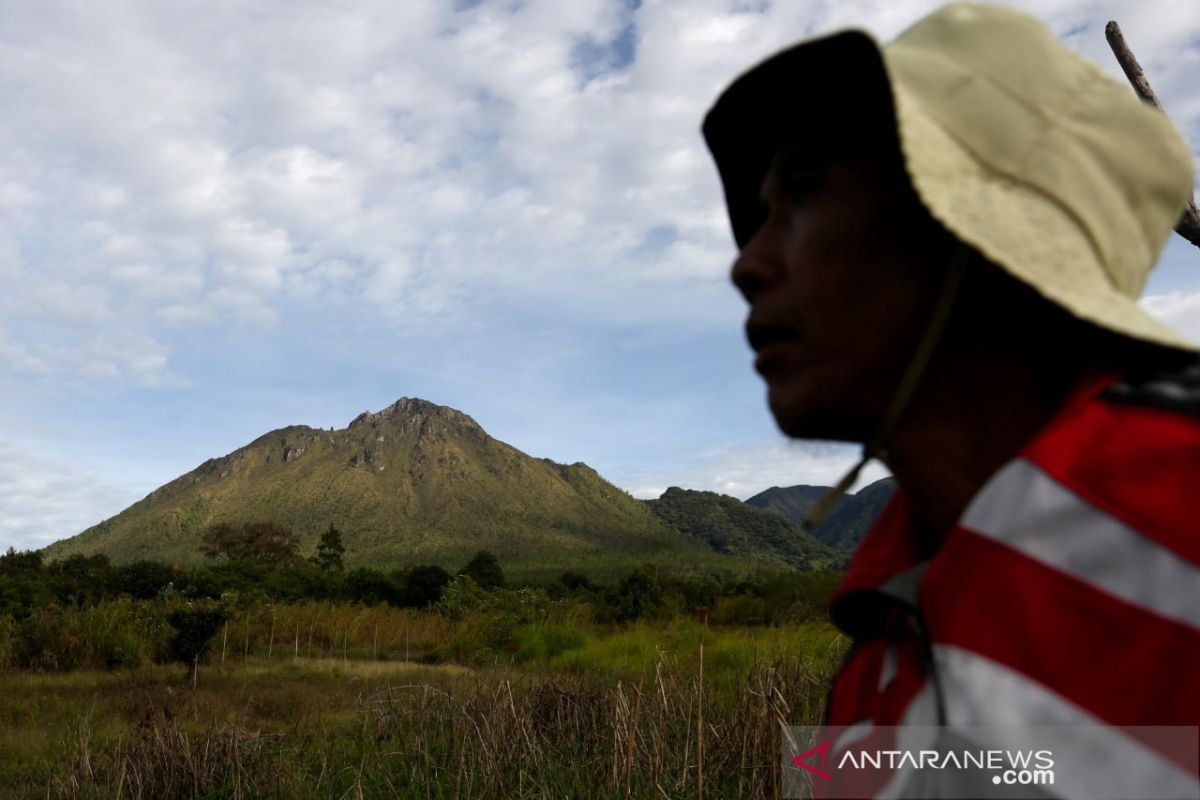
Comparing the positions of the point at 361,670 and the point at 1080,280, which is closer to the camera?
the point at 1080,280

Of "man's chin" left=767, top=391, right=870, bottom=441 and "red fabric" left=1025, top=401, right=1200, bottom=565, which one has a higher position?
"man's chin" left=767, top=391, right=870, bottom=441

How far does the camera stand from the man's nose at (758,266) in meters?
0.86

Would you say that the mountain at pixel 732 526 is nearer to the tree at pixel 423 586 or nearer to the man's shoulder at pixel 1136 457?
the tree at pixel 423 586

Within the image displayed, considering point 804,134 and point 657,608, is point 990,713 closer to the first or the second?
point 804,134

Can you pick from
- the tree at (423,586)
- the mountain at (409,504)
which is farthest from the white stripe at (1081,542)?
the mountain at (409,504)

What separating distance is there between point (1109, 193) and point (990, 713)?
474mm

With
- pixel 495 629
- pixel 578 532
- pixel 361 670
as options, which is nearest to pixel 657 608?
pixel 495 629

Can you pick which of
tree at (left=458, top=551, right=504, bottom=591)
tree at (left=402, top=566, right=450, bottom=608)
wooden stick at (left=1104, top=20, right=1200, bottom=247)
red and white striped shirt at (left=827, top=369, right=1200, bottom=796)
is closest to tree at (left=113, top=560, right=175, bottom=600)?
tree at (left=402, top=566, right=450, bottom=608)

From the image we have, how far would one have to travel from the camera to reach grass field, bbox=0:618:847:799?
11.1 ft

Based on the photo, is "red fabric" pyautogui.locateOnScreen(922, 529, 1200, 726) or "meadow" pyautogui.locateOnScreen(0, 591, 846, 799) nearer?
"red fabric" pyautogui.locateOnScreen(922, 529, 1200, 726)

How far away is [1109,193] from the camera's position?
2.41ft

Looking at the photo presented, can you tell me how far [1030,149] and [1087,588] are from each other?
0.40 meters

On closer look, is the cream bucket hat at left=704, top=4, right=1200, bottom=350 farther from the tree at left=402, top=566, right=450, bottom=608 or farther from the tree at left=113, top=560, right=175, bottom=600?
the tree at left=402, top=566, right=450, bottom=608

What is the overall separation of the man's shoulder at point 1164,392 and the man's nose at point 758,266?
33 centimetres
